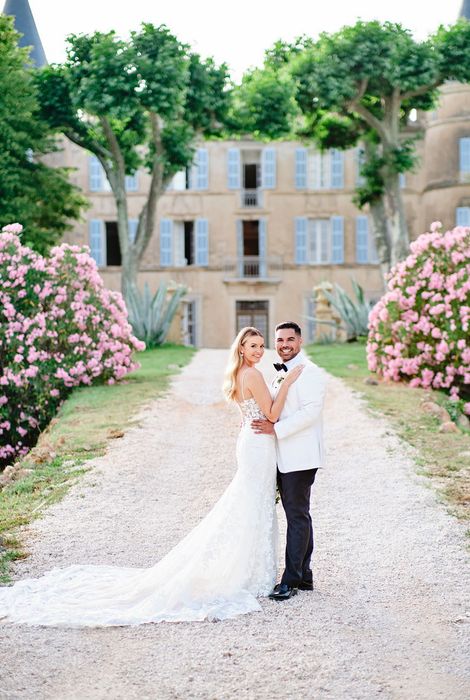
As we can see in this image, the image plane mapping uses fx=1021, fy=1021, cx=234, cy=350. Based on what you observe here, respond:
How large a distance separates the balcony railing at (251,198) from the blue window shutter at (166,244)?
266 centimetres

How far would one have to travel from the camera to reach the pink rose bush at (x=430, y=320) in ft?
48.5

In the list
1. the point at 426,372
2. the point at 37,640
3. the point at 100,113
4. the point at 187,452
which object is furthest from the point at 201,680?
the point at 100,113

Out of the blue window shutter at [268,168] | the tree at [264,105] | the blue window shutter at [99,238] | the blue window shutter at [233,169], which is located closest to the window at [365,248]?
the blue window shutter at [268,168]

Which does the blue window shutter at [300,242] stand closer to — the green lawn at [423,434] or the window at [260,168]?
the window at [260,168]

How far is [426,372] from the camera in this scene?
15.1 metres

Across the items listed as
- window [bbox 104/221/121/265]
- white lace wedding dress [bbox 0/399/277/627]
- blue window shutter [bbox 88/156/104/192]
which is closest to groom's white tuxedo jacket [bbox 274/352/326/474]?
white lace wedding dress [bbox 0/399/277/627]

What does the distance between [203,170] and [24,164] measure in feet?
35.9

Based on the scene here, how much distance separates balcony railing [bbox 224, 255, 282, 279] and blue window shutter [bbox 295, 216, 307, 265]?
2.15 feet

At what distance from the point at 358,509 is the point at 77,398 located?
7331 millimetres

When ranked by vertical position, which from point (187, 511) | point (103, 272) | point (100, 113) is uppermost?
point (100, 113)

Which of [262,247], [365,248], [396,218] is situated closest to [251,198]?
[262,247]

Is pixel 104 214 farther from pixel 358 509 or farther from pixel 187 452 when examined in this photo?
pixel 358 509

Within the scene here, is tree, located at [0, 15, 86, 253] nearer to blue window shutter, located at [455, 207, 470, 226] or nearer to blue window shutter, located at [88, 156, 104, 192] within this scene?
blue window shutter, located at [88, 156, 104, 192]

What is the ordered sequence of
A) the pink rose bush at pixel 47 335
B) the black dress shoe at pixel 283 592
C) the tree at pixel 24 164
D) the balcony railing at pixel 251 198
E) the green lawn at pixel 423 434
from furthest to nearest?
the balcony railing at pixel 251 198, the tree at pixel 24 164, the pink rose bush at pixel 47 335, the green lawn at pixel 423 434, the black dress shoe at pixel 283 592
